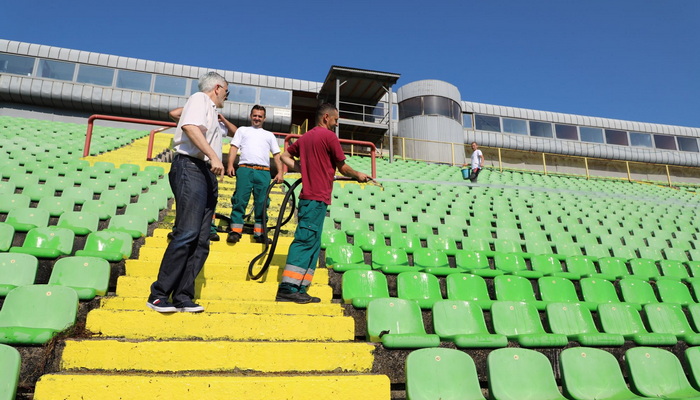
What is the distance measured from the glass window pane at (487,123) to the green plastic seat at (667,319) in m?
18.8

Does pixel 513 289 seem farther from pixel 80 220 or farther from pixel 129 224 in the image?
pixel 80 220

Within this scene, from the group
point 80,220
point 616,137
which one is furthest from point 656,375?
point 616,137

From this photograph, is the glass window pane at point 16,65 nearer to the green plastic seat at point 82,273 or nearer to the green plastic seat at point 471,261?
the green plastic seat at point 82,273

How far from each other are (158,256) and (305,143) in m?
1.67

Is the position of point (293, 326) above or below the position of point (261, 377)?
above

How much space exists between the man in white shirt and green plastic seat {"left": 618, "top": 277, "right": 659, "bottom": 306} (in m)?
4.00

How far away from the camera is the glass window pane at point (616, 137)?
2269cm

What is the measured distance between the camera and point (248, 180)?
393cm

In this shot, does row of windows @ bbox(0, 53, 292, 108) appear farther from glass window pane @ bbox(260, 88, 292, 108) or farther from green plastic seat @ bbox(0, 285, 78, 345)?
green plastic seat @ bbox(0, 285, 78, 345)

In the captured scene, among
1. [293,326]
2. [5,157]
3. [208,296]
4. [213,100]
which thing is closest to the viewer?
[293,326]

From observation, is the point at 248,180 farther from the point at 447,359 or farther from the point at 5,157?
the point at 5,157

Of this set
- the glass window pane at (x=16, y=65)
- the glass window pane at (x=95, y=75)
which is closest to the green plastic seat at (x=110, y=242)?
the glass window pane at (x=95, y=75)

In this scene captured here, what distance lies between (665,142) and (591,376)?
2778 centimetres

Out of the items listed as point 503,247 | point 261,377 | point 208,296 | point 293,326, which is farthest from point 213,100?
point 503,247
